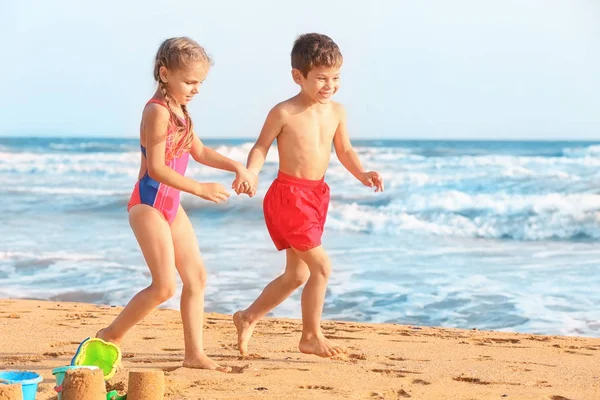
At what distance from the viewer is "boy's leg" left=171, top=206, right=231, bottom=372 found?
404 centimetres

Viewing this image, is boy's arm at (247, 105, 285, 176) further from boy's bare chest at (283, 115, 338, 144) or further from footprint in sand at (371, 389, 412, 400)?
footprint in sand at (371, 389, 412, 400)

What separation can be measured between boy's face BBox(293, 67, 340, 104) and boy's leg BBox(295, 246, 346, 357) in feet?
2.51

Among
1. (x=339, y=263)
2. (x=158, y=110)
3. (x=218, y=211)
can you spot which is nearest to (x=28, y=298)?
(x=339, y=263)

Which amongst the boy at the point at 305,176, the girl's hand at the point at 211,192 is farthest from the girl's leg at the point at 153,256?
the boy at the point at 305,176

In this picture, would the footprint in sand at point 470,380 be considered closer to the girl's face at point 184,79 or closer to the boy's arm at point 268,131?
the boy's arm at point 268,131


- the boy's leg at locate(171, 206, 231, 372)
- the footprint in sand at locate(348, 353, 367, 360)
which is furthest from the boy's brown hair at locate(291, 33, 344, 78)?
the footprint in sand at locate(348, 353, 367, 360)

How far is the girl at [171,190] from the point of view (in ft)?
12.8

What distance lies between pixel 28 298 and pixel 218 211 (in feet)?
25.6

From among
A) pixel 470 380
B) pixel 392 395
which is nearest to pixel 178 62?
pixel 392 395

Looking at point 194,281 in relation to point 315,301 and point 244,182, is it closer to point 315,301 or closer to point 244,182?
point 244,182

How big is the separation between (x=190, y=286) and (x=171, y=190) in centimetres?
45

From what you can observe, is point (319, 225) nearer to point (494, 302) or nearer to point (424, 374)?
point (424, 374)

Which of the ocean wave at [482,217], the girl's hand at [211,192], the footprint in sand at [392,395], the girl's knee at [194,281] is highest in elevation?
the girl's hand at [211,192]

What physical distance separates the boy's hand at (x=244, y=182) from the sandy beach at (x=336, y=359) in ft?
2.72
